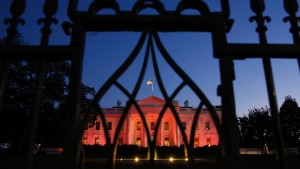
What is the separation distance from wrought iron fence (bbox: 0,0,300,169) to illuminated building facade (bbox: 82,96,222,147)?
166 feet

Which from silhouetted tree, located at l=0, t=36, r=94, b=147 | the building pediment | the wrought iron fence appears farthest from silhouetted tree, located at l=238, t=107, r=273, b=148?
the wrought iron fence

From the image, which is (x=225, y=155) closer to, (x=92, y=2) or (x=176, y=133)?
(x=92, y=2)

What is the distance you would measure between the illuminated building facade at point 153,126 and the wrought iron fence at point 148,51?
166 feet

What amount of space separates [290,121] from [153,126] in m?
Result: 23.4

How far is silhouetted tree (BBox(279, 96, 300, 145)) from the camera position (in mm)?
42969

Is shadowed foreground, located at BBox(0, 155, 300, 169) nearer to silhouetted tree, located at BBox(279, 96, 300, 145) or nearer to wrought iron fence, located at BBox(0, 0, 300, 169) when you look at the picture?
wrought iron fence, located at BBox(0, 0, 300, 169)

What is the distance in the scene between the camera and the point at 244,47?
1.94m

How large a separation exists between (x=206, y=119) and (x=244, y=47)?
186 feet

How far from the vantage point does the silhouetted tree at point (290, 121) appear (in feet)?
141

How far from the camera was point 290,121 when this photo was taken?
44.6 m

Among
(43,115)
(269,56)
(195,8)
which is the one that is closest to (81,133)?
(195,8)

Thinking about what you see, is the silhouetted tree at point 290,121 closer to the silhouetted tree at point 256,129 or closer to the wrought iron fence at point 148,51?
the silhouetted tree at point 256,129

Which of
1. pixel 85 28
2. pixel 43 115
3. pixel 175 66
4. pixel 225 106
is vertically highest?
pixel 43 115

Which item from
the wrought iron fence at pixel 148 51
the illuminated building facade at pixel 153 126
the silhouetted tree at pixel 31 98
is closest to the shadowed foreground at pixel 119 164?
the wrought iron fence at pixel 148 51
